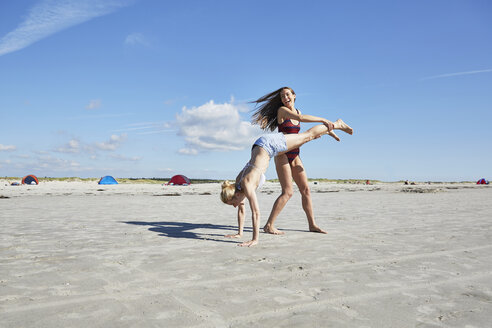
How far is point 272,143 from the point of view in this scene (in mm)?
5738

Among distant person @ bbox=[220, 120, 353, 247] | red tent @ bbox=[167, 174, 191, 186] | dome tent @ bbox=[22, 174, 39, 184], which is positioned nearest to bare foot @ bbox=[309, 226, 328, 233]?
distant person @ bbox=[220, 120, 353, 247]

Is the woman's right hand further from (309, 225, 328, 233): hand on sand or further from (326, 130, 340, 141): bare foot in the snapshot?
(309, 225, 328, 233): hand on sand

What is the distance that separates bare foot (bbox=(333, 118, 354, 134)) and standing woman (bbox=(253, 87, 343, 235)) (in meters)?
0.15

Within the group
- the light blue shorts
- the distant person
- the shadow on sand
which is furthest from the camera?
the shadow on sand

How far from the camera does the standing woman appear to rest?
622 centimetres

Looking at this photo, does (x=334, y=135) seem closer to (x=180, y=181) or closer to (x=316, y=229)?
(x=316, y=229)

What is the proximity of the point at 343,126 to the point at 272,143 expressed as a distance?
1.61 m

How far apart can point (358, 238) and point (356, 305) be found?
316 cm

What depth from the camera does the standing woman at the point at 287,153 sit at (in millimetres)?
6223

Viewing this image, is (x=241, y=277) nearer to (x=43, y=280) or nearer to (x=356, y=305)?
(x=356, y=305)

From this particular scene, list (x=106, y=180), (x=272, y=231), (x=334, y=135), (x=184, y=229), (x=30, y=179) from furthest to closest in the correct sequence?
(x=106, y=180), (x=30, y=179), (x=184, y=229), (x=334, y=135), (x=272, y=231)

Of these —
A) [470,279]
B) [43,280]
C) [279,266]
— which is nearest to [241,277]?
[279,266]

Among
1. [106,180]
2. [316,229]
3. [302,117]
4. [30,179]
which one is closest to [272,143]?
[302,117]

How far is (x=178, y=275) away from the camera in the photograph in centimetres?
363
